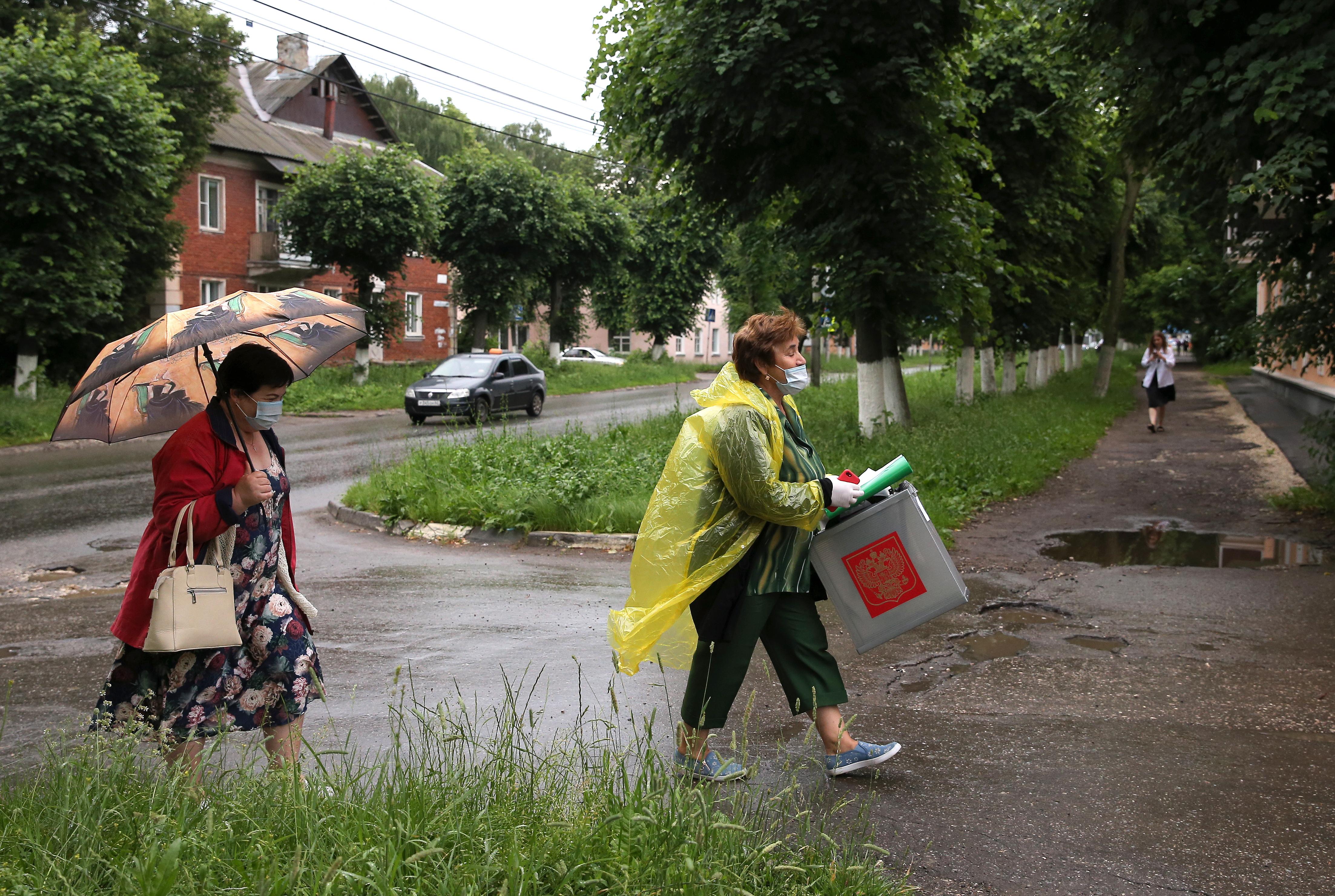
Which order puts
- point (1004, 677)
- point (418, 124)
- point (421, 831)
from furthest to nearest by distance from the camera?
point (418, 124), point (1004, 677), point (421, 831)

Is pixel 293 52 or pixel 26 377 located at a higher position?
pixel 293 52

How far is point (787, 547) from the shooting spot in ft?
14.0

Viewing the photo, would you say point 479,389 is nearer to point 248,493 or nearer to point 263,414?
point 263,414

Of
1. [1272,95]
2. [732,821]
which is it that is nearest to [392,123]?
[1272,95]

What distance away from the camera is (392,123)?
62969mm

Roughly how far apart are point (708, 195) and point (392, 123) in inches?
2081

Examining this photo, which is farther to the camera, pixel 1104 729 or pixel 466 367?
pixel 466 367

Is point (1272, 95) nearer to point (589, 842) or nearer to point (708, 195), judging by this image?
point (589, 842)

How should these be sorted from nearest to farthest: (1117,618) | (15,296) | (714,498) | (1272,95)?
1. (714,498)
2. (1117,618)
3. (1272,95)
4. (15,296)

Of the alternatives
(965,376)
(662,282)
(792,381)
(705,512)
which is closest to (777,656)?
(705,512)

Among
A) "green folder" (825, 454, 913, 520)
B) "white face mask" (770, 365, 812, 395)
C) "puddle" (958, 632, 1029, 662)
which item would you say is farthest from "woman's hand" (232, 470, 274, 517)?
"puddle" (958, 632, 1029, 662)

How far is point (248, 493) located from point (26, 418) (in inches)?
740

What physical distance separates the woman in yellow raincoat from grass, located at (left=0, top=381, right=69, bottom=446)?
16.5 m

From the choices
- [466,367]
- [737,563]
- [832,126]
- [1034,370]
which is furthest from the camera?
[1034,370]
